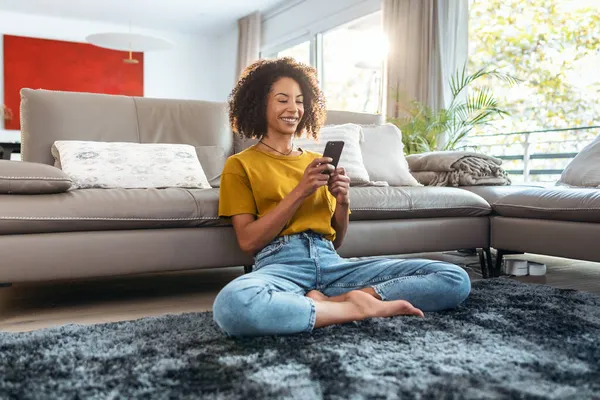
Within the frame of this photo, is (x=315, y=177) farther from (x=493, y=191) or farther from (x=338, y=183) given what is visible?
(x=493, y=191)

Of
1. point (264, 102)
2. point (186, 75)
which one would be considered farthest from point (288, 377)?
point (186, 75)

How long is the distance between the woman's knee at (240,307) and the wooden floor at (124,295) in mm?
565

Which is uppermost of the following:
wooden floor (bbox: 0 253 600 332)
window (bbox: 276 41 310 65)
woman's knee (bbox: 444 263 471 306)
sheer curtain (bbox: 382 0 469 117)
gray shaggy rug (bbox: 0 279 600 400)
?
window (bbox: 276 41 310 65)

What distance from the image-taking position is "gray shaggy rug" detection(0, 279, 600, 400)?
0.99 metres

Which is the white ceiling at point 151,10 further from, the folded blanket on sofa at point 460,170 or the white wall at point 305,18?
the folded blanket on sofa at point 460,170

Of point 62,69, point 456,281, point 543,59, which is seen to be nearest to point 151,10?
point 62,69

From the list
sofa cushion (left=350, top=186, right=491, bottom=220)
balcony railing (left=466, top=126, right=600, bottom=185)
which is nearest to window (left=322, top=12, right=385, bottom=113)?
balcony railing (left=466, top=126, right=600, bottom=185)

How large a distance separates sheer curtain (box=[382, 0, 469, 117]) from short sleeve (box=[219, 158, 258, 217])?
3227mm

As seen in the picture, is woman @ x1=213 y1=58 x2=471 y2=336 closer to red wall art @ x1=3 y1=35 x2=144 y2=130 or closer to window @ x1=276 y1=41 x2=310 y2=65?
window @ x1=276 y1=41 x2=310 y2=65

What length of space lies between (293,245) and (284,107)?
0.42m

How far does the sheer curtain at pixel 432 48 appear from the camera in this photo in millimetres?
4570

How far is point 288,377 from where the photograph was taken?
106cm

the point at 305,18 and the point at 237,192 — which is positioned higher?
the point at 305,18

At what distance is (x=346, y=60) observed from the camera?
660cm
